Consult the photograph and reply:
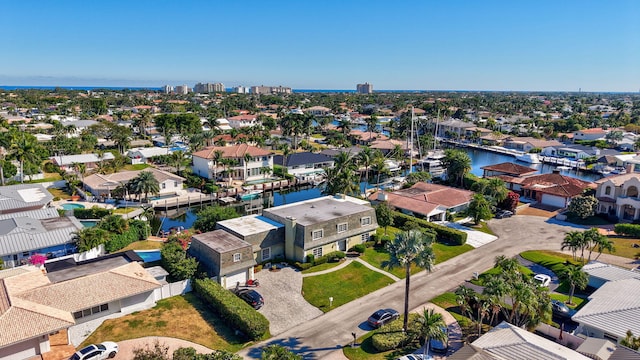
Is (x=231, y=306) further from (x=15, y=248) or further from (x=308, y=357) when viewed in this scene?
(x=15, y=248)

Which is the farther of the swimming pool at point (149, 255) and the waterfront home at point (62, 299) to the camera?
the swimming pool at point (149, 255)

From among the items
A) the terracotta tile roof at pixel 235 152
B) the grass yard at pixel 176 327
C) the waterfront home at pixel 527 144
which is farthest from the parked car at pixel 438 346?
the waterfront home at pixel 527 144

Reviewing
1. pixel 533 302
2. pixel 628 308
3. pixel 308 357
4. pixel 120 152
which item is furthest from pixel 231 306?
pixel 120 152

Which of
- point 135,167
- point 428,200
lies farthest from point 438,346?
point 135,167

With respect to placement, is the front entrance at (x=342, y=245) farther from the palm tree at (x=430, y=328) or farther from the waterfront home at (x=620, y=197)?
the waterfront home at (x=620, y=197)

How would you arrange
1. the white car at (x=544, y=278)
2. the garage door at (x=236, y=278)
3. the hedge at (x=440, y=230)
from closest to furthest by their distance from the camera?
1. the garage door at (x=236, y=278)
2. the white car at (x=544, y=278)
3. the hedge at (x=440, y=230)

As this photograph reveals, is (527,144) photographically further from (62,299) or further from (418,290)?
(62,299)

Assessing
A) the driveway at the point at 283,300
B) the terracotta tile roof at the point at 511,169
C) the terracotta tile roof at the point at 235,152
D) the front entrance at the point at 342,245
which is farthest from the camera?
the terracotta tile roof at the point at 511,169

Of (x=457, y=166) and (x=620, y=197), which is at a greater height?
(x=457, y=166)
